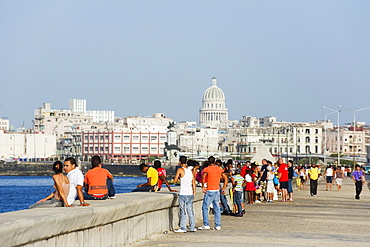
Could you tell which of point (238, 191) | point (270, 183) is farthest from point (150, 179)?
point (270, 183)

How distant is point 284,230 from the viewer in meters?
17.5

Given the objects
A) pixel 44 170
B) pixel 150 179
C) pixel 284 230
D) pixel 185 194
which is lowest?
pixel 44 170

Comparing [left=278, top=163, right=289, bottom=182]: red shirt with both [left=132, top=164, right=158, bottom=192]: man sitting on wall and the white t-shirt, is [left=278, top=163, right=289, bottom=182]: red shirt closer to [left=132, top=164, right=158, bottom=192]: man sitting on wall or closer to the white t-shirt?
[left=132, top=164, right=158, bottom=192]: man sitting on wall

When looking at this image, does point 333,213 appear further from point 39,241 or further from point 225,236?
point 39,241

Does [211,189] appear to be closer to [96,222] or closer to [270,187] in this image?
[96,222]

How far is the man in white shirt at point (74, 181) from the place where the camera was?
12766mm

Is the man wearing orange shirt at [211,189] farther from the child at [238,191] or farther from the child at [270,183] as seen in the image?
the child at [270,183]

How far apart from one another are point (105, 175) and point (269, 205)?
12.7m

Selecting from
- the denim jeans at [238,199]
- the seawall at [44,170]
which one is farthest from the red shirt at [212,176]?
the seawall at [44,170]

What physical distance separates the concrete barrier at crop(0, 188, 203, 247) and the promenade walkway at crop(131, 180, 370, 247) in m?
0.37

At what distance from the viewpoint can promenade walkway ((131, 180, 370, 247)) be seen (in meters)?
15.0

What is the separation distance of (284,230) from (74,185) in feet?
19.3

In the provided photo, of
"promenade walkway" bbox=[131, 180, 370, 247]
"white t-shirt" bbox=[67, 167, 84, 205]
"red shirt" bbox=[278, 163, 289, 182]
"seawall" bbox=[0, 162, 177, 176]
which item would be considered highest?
"white t-shirt" bbox=[67, 167, 84, 205]

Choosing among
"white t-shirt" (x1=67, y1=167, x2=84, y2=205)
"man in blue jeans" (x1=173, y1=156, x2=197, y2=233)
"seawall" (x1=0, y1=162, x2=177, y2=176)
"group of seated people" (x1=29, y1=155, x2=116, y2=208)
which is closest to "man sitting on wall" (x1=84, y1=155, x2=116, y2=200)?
"group of seated people" (x1=29, y1=155, x2=116, y2=208)
